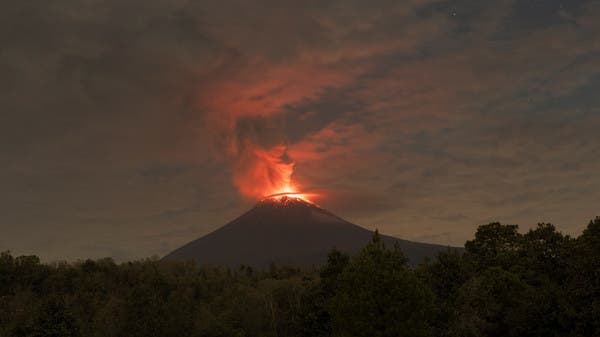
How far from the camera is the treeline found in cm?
4459

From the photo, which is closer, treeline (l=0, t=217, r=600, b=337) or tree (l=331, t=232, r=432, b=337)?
tree (l=331, t=232, r=432, b=337)

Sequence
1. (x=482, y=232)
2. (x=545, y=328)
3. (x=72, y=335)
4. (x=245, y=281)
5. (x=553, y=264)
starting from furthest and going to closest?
1. (x=245, y=281)
2. (x=482, y=232)
3. (x=553, y=264)
4. (x=72, y=335)
5. (x=545, y=328)

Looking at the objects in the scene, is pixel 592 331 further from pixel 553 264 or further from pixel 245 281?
pixel 245 281

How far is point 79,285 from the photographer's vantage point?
349ft

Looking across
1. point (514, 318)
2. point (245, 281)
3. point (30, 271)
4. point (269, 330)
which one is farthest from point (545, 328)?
point (30, 271)

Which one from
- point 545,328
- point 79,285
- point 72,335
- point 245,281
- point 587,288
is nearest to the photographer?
point 587,288

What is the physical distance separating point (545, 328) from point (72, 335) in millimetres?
40641

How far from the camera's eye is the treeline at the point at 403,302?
146 feet

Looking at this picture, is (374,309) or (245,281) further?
(245,281)

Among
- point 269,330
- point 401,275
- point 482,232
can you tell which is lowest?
point 269,330

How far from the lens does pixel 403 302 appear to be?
44.6 meters

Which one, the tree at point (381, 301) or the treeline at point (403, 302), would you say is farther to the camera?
the treeline at point (403, 302)

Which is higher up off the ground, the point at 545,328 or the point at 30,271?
the point at 30,271

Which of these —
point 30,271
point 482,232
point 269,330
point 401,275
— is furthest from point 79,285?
point 401,275
